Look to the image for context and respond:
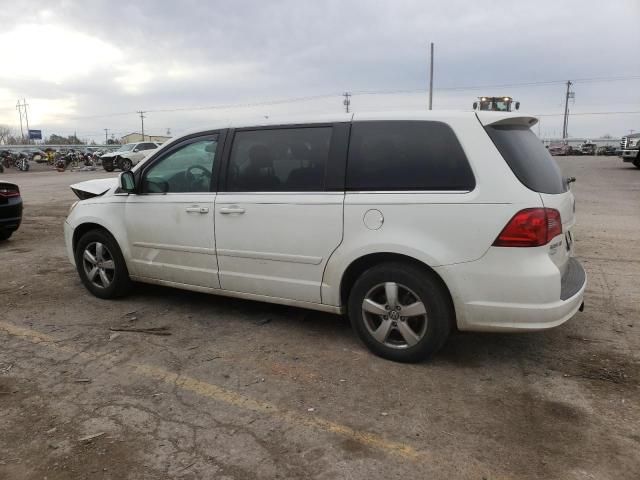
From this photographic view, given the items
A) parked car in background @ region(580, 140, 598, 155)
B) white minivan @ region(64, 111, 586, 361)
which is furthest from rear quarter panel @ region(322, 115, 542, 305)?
parked car in background @ region(580, 140, 598, 155)

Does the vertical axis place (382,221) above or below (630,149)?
below

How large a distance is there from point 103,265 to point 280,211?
2.23 metres

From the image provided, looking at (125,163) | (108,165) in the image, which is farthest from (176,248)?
(108,165)

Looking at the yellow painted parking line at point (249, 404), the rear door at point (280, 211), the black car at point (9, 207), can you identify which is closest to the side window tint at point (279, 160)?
the rear door at point (280, 211)

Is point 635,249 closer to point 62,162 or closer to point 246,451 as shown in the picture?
point 246,451

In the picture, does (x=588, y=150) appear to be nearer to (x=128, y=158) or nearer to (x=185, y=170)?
(x=128, y=158)

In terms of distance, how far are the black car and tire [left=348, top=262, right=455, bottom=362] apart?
6.42 metres

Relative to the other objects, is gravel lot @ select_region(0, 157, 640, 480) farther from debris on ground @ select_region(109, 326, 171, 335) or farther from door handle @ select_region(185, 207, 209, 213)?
door handle @ select_region(185, 207, 209, 213)

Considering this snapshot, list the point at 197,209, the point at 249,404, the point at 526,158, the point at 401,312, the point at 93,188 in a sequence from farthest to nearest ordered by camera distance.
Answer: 1. the point at 93,188
2. the point at 197,209
3. the point at 401,312
4. the point at 526,158
5. the point at 249,404

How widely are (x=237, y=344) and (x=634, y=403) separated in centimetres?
271

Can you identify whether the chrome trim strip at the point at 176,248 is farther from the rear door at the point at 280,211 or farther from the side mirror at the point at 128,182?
the side mirror at the point at 128,182

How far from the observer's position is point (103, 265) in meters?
5.12

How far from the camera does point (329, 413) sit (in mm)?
3053

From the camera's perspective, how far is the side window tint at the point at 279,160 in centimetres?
389
